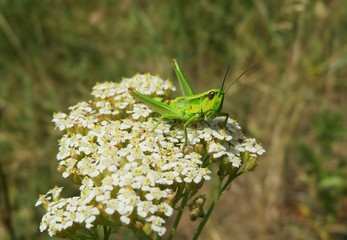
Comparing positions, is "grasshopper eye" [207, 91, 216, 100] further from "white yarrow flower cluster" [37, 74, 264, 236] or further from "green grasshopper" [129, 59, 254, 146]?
"white yarrow flower cluster" [37, 74, 264, 236]

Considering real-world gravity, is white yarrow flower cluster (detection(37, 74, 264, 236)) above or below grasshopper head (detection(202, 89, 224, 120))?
below

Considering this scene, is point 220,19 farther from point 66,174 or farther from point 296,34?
point 66,174

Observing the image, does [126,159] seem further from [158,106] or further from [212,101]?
[212,101]

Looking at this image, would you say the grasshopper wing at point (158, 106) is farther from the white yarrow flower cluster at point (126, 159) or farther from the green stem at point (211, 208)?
the green stem at point (211, 208)

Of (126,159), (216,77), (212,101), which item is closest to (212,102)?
(212,101)

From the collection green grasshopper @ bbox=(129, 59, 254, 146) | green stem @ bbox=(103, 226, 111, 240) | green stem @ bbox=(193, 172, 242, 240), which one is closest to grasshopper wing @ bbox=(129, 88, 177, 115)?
green grasshopper @ bbox=(129, 59, 254, 146)

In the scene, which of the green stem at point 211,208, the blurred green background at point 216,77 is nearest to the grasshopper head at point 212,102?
the green stem at point 211,208

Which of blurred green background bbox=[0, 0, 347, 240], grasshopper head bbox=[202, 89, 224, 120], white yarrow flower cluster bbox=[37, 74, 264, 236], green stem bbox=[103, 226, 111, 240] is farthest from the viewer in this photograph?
blurred green background bbox=[0, 0, 347, 240]
